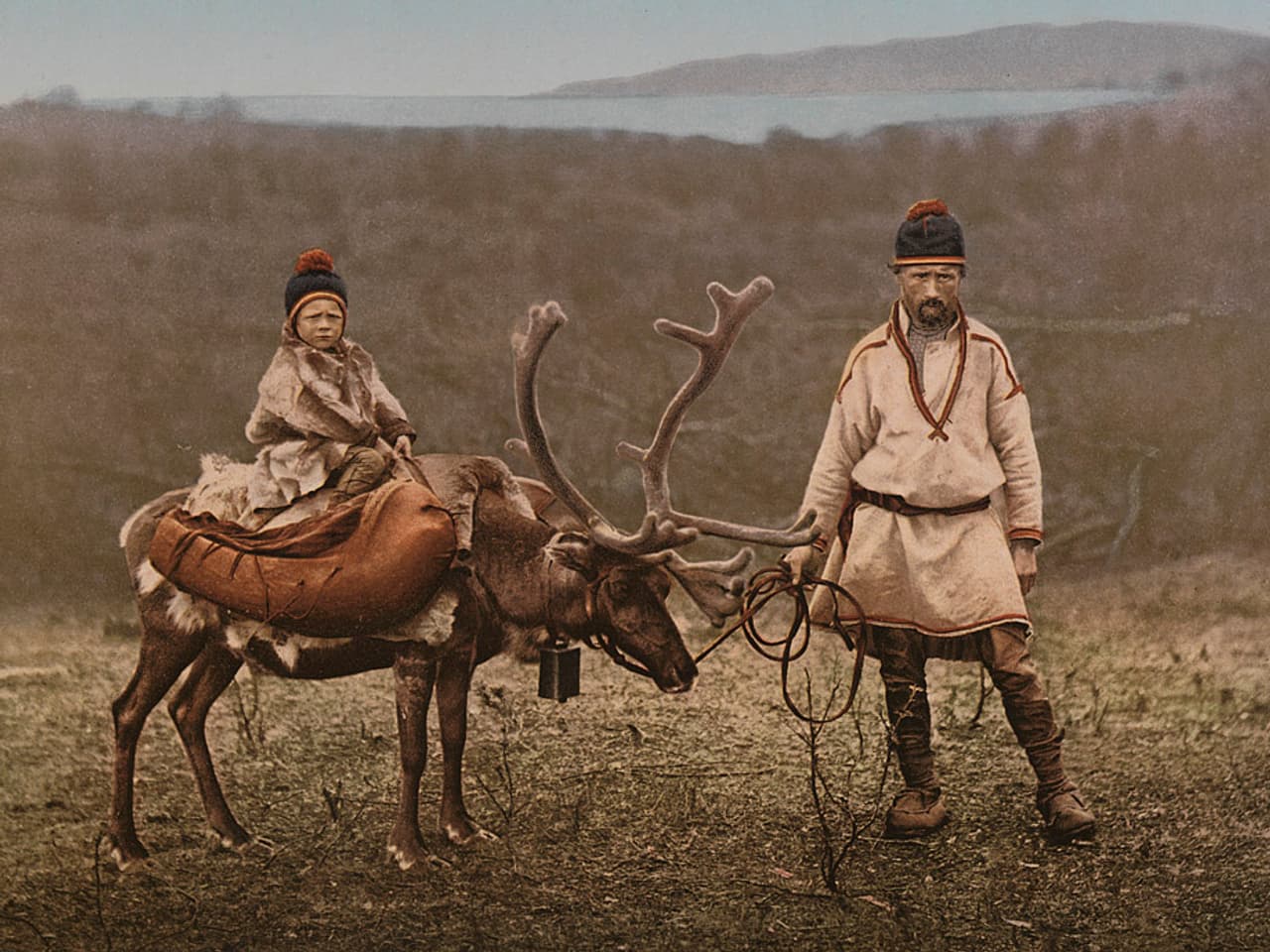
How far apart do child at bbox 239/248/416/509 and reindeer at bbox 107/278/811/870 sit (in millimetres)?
210

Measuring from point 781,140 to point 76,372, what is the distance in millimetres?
2170

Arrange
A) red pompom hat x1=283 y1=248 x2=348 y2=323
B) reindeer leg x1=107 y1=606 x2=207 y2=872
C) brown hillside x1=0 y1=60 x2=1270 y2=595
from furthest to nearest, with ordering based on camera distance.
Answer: brown hillside x1=0 y1=60 x2=1270 y2=595 < reindeer leg x1=107 y1=606 x2=207 y2=872 < red pompom hat x1=283 y1=248 x2=348 y2=323

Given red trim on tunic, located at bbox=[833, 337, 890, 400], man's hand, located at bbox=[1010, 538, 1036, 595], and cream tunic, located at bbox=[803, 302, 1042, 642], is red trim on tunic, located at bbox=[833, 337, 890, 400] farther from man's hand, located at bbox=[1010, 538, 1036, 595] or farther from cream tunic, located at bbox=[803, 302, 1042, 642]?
man's hand, located at bbox=[1010, 538, 1036, 595]

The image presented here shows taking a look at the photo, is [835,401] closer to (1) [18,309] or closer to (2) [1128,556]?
(2) [1128,556]

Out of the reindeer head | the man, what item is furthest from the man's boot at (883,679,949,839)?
the reindeer head

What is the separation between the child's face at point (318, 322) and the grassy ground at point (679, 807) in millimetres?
999

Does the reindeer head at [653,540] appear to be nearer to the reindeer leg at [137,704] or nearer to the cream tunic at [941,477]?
the cream tunic at [941,477]

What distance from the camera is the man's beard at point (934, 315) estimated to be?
4.22 meters

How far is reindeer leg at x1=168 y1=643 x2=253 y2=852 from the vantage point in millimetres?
4336

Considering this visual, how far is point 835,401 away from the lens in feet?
14.4

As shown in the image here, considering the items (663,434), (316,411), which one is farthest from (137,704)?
(663,434)

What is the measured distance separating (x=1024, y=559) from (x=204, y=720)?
2284 mm

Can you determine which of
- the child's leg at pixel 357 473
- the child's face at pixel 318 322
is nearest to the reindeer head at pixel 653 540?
the child's leg at pixel 357 473

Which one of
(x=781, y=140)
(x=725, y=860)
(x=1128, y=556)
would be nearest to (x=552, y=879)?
(x=725, y=860)
